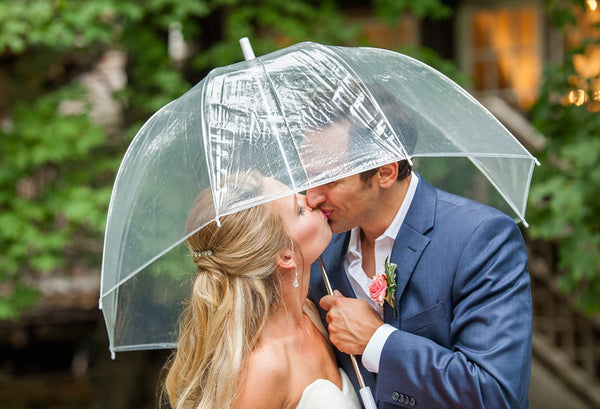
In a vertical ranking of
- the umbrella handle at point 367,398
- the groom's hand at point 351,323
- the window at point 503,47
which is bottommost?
the window at point 503,47

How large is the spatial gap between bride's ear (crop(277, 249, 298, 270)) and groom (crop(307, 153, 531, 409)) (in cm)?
22

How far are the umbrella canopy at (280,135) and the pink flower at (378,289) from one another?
0.49m

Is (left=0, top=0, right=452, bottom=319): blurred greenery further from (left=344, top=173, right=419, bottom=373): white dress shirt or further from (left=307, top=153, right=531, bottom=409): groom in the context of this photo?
(left=307, top=153, right=531, bottom=409): groom

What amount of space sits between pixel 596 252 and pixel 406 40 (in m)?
6.22

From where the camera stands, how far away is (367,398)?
8.68 feet

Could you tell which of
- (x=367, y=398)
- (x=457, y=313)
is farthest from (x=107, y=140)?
(x=457, y=313)

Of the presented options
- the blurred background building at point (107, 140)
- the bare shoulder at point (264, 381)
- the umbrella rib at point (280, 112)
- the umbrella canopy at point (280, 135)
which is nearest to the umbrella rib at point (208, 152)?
the umbrella canopy at point (280, 135)

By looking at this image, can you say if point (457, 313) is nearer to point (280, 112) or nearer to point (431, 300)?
point (431, 300)

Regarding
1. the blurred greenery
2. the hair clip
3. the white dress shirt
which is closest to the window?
the blurred greenery

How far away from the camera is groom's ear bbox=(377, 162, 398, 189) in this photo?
9.11 ft

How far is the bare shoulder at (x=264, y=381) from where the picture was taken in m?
2.56

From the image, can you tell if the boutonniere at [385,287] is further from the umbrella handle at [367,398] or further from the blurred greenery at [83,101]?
the blurred greenery at [83,101]

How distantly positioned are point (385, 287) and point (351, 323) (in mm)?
186

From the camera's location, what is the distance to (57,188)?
19.7 ft
